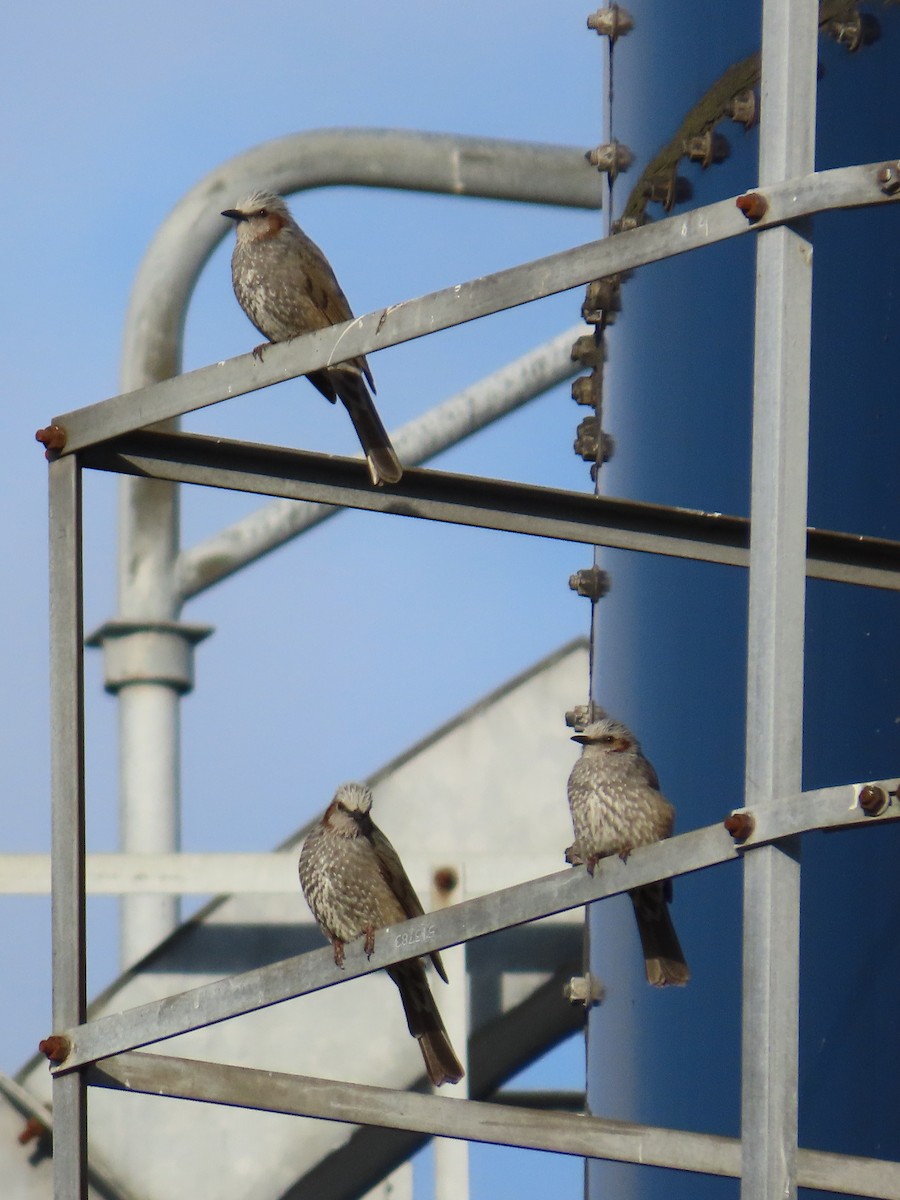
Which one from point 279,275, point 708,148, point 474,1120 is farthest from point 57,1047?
point 708,148

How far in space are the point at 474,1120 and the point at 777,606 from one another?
3.84 ft

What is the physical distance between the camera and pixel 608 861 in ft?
12.8

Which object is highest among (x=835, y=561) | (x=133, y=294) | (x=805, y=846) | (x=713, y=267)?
(x=133, y=294)

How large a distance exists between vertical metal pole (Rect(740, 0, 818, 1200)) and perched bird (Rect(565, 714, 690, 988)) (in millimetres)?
1588

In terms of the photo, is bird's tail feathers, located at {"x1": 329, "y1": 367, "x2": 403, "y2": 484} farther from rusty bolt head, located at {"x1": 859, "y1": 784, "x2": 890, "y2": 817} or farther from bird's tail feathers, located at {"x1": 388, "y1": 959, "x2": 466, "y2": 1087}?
rusty bolt head, located at {"x1": 859, "y1": 784, "x2": 890, "y2": 817}

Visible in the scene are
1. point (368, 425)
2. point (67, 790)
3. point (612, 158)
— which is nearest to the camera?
point (67, 790)

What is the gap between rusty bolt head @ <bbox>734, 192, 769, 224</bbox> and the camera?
3881 millimetres

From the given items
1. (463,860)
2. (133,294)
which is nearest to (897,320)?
(463,860)

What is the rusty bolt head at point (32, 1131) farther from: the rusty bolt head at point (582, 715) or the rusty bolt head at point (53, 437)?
the rusty bolt head at point (53, 437)

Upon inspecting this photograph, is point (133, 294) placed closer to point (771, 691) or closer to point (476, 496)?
point (476, 496)

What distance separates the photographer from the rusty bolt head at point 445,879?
928 centimetres

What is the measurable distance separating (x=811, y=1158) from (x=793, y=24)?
205 cm

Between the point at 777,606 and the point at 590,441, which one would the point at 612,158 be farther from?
the point at 777,606

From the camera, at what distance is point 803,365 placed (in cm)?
380
